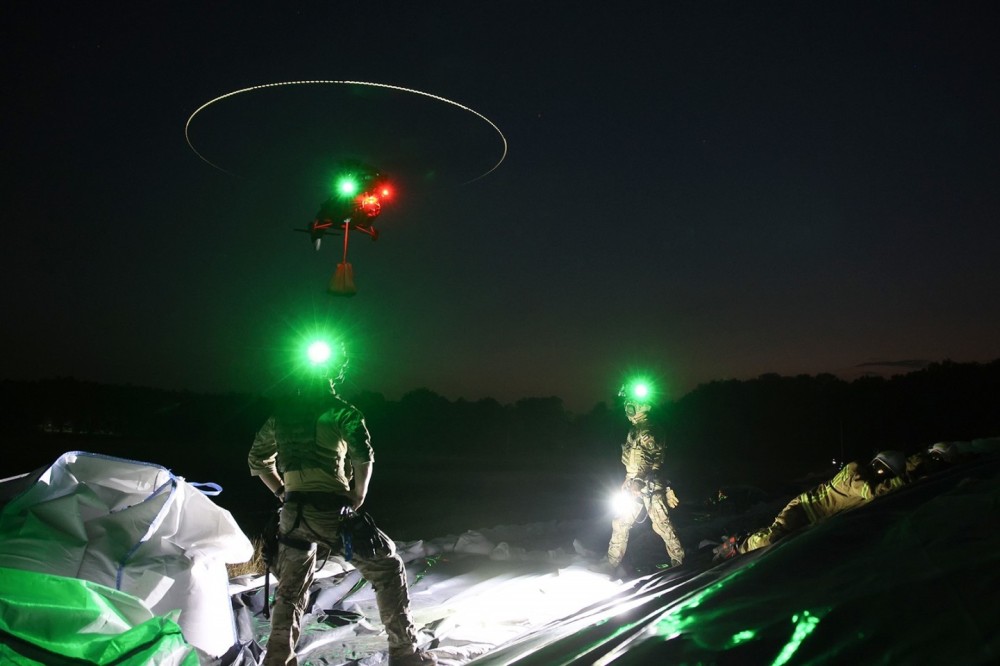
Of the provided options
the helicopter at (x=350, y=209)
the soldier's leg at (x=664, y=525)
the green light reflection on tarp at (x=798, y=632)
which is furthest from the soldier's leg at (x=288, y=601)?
the soldier's leg at (x=664, y=525)

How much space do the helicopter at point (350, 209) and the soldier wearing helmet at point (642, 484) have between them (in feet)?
11.7

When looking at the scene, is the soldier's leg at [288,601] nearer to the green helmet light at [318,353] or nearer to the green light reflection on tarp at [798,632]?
the green helmet light at [318,353]

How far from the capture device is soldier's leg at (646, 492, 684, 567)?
7.24 m

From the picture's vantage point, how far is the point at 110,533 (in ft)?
12.9

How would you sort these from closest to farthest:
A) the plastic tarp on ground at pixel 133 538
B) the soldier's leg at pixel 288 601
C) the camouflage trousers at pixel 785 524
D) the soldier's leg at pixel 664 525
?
the camouflage trousers at pixel 785 524 → the plastic tarp on ground at pixel 133 538 → the soldier's leg at pixel 288 601 → the soldier's leg at pixel 664 525

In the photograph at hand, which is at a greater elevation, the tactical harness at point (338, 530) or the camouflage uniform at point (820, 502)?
the tactical harness at point (338, 530)

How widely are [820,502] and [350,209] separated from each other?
14.8ft

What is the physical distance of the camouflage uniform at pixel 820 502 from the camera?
8.90 ft

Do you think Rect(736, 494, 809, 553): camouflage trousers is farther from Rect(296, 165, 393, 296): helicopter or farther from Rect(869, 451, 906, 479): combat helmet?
Rect(296, 165, 393, 296): helicopter

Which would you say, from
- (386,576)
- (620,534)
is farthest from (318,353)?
(620,534)

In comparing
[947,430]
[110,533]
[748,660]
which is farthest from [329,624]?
[947,430]

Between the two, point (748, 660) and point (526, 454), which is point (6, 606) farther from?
point (526, 454)

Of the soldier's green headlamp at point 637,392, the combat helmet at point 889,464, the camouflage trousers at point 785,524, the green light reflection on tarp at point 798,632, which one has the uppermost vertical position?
the soldier's green headlamp at point 637,392

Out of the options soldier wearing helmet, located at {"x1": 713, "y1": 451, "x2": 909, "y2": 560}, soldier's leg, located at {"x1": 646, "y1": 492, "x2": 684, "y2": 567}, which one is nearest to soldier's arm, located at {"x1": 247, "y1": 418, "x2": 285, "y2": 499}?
soldier wearing helmet, located at {"x1": 713, "y1": 451, "x2": 909, "y2": 560}
